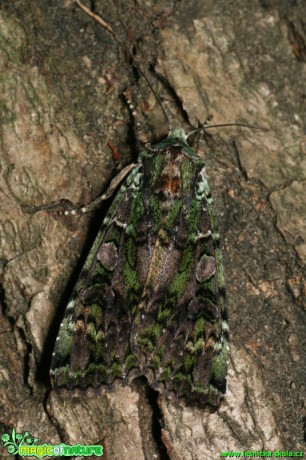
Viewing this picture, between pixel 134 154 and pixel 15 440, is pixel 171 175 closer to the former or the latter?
pixel 134 154

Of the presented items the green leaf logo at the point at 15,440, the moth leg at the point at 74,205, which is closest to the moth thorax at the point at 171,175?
the moth leg at the point at 74,205

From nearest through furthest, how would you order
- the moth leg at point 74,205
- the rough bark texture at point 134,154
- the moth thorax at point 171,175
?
1. the rough bark texture at point 134,154
2. the moth leg at point 74,205
3. the moth thorax at point 171,175

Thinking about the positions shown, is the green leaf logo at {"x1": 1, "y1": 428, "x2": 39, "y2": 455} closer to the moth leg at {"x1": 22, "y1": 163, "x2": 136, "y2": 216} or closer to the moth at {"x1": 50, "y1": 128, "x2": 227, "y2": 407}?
the moth at {"x1": 50, "y1": 128, "x2": 227, "y2": 407}

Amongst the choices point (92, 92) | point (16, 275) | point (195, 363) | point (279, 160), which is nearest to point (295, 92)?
point (279, 160)

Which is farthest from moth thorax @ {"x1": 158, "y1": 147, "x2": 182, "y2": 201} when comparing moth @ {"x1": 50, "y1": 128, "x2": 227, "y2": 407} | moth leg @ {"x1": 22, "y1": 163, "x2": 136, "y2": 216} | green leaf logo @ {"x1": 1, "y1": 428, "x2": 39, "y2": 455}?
green leaf logo @ {"x1": 1, "y1": 428, "x2": 39, "y2": 455}

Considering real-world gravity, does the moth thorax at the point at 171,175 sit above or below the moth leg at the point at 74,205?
above

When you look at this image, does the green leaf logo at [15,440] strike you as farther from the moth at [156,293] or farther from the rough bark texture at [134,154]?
the moth at [156,293]

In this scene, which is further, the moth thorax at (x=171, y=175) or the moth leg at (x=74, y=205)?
the moth thorax at (x=171, y=175)
